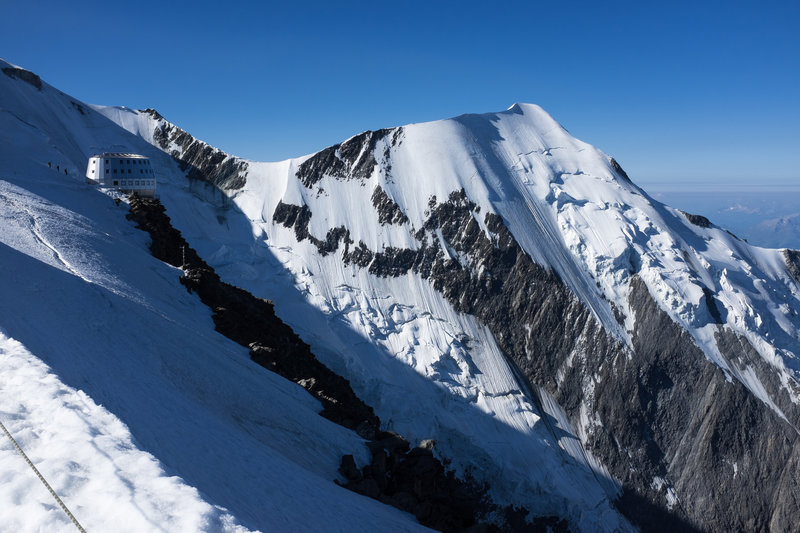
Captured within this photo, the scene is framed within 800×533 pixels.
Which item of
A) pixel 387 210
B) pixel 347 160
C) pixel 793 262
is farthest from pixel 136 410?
pixel 793 262

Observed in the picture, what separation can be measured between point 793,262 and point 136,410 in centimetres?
10350

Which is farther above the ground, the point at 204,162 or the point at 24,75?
the point at 24,75

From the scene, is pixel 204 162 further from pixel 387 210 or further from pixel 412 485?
pixel 412 485

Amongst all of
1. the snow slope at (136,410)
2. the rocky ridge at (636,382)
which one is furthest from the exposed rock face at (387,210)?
the snow slope at (136,410)

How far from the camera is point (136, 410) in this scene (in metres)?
12.8

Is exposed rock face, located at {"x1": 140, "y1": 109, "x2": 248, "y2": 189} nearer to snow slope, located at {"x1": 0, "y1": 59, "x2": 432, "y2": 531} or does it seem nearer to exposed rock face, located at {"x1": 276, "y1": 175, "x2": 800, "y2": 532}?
exposed rock face, located at {"x1": 276, "y1": 175, "x2": 800, "y2": 532}

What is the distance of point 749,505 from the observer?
2415 inches

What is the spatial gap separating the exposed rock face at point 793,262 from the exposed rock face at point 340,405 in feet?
266

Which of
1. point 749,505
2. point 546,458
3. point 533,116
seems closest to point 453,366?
point 546,458

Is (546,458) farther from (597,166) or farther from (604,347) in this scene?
(597,166)

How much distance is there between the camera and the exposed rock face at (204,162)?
89625 millimetres

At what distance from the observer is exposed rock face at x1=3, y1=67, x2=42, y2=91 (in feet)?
250

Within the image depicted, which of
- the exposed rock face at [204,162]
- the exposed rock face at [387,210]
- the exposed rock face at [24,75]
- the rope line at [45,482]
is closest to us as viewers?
the rope line at [45,482]

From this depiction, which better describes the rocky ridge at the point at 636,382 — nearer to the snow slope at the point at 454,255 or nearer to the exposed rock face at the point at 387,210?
the snow slope at the point at 454,255
